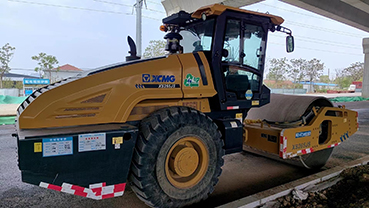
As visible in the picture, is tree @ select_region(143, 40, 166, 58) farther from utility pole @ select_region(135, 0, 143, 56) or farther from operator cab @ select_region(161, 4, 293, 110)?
operator cab @ select_region(161, 4, 293, 110)

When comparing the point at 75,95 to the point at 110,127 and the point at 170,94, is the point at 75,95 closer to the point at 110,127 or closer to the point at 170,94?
the point at 110,127

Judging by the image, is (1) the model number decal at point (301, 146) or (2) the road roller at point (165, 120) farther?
(1) the model number decal at point (301, 146)

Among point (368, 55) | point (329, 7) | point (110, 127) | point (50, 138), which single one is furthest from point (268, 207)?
point (368, 55)

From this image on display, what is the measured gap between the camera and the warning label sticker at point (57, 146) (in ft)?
8.02

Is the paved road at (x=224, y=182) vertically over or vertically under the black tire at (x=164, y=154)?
under

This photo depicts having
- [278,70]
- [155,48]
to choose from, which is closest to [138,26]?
[155,48]

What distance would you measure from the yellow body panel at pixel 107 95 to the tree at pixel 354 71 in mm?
64222

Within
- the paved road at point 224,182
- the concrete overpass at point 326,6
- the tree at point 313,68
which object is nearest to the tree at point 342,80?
the tree at point 313,68

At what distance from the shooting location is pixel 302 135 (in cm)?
428

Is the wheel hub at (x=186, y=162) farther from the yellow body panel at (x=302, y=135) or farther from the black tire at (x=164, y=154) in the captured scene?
the yellow body panel at (x=302, y=135)

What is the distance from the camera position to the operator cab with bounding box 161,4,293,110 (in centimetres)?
370

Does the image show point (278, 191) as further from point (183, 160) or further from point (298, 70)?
point (298, 70)

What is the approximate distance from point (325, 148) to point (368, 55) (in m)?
28.2

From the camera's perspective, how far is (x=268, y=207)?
10.6 ft
